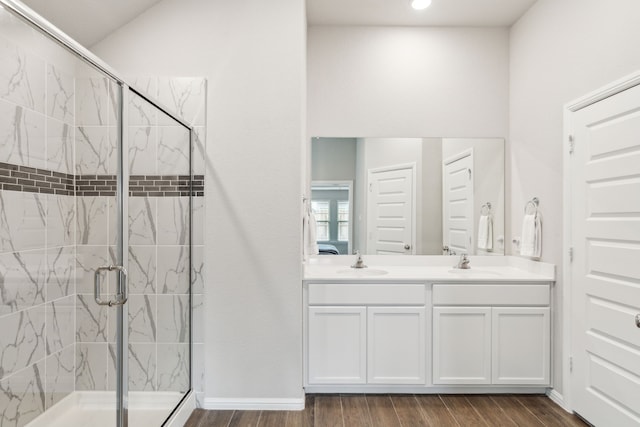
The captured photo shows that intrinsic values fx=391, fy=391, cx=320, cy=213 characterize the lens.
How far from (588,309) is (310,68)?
2661 mm

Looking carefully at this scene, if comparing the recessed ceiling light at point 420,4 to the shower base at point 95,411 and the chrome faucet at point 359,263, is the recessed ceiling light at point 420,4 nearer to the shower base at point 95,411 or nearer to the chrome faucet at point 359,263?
the chrome faucet at point 359,263

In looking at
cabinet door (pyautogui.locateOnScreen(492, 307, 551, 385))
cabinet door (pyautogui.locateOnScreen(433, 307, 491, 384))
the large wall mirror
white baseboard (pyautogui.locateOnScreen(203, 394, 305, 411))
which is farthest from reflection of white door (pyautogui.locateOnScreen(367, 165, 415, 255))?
white baseboard (pyautogui.locateOnScreen(203, 394, 305, 411))

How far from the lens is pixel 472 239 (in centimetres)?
330

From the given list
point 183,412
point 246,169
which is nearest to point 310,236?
point 246,169

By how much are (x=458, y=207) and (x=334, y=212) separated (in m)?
1.05

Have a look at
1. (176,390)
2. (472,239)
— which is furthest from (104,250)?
(472,239)

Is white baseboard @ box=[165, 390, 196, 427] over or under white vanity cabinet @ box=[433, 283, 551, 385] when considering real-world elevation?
under

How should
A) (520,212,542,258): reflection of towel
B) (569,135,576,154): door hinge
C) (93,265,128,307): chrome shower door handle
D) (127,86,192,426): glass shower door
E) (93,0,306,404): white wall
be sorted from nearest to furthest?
(93,265,128,307): chrome shower door handle → (127,86,192,426): glass shower door → (569,135,576,154): door hinge → (93,0,306,404): white wall → (520,212,542,258): reflection of towel

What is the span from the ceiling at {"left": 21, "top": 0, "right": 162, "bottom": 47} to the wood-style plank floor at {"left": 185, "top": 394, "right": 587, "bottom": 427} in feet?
8.30

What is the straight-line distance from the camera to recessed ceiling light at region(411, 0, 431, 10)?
2854mm

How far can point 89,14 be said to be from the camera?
7.81ft

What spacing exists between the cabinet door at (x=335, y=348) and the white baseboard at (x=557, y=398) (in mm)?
1284

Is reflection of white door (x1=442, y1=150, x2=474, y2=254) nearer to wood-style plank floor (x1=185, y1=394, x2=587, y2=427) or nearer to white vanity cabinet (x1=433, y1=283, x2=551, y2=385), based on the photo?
white vanity cabinet (x1=433, y1=283, x2=551, y2=385)

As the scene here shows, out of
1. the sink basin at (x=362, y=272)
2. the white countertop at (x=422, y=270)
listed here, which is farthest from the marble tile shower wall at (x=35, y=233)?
the sink basin at (x=362, y=272)
